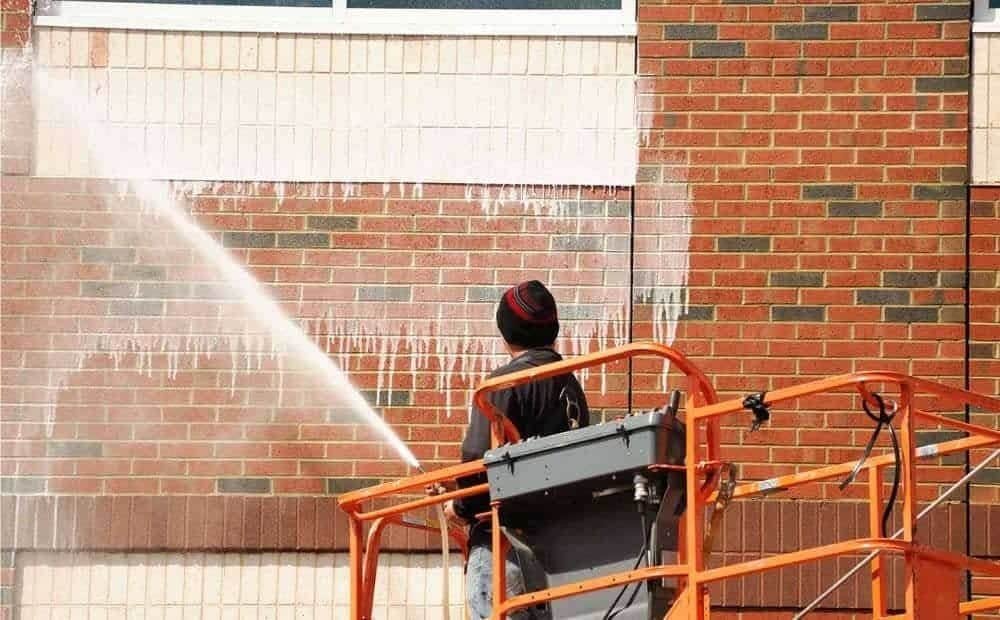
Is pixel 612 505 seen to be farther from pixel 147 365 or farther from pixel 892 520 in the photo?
pixel 147 365

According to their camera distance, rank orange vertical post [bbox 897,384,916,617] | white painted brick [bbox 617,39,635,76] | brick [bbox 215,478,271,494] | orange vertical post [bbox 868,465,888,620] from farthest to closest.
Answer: white painted brick [bbox 617,39,635,76]
brick [bbox 215,478,271,494]
orange vertical post [bbox 868,465,888,620]
orange vertical post [bbox 897,384,916,617]

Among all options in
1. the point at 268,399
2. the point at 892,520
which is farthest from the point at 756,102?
the point at 268,399

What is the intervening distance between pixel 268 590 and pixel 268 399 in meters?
0.93

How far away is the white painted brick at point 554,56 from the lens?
29.5 ft

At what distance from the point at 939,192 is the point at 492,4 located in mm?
A: 2420

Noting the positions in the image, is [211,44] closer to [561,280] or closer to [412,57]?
[412,57]

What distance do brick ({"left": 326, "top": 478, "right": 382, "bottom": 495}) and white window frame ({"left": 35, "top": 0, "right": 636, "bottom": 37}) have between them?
88.8 inches

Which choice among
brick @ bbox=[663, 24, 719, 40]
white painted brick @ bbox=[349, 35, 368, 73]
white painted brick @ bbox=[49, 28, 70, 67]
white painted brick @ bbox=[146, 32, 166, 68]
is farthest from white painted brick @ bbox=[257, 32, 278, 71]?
brick @ bbox=[663, 24, 719, 40]

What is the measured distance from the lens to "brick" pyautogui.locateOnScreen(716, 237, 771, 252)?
28.8 feet

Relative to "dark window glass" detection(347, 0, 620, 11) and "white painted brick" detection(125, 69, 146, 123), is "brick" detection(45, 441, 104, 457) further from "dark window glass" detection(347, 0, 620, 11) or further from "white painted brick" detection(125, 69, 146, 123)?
"dark window glass" detection(347, 0, 620, 11)

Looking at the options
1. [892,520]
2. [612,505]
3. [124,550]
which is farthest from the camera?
[124,550]

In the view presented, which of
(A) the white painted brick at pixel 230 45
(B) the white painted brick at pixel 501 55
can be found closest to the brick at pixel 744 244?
(B) the white painted brick at pixel 501 55

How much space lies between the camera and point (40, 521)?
873 centimetres

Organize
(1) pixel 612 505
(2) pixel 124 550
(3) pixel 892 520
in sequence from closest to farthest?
(1) pixel 612 505, (3) pixel 892 520, (2) pixel 124 550
